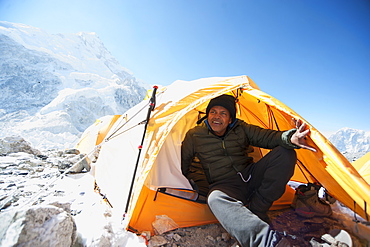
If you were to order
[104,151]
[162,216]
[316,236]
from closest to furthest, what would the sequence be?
[316,236]
[162,216]
[104,151]

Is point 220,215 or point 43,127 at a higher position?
point 220,215

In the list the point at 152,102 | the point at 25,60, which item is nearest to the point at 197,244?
the point at 152,102

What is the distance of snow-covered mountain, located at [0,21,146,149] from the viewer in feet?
61.6

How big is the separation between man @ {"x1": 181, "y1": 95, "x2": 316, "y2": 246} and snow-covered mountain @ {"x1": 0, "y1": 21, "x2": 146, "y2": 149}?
16032 mm

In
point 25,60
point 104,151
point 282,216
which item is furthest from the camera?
point 25,60

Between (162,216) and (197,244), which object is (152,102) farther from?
(197,244)

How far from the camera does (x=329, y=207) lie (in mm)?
2207

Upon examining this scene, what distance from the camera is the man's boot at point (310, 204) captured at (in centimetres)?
221

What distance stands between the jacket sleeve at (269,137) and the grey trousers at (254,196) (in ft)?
0.31

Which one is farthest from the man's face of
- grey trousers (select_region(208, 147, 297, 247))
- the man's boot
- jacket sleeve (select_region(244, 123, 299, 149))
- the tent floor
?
the man's boot

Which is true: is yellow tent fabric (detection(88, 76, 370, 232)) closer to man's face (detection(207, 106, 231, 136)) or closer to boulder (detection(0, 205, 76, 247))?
man's face (detection(207, 106, 231, 136))

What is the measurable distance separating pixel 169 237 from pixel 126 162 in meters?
1.04

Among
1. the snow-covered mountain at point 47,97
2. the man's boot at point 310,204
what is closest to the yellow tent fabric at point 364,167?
the man's boot at point 310,204

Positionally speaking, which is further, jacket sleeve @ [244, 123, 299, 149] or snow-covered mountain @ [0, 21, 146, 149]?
snow-covered mountain @ [0, 21, 146, 149]
